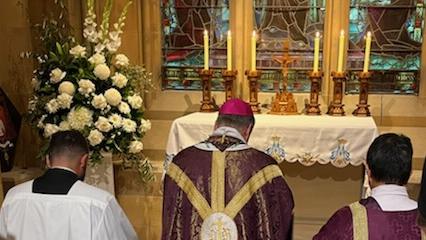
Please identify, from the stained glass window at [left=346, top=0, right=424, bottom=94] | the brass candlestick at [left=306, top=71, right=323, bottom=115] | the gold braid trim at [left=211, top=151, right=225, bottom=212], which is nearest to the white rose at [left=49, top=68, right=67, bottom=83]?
the gold braid trim at [left=211, top=151, right=225, bottom=212]

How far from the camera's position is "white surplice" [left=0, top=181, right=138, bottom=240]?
219 centimetres

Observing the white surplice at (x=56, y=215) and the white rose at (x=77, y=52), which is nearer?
the white surplice at (x=56, y=215)

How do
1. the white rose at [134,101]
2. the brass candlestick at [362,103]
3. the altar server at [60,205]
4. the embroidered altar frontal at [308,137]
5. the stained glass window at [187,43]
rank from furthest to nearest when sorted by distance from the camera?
1. the stained glass window at [187,43]
2. the brass candlestick at [362,103]
3. the embroidered altar frontal at [308,137]
4. the white rose at [134,101]
5. the altar server at [60,205]

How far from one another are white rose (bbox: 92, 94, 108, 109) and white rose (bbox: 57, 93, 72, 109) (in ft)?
0.48

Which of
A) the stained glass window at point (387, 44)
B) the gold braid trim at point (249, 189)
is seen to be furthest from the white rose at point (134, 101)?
the stained glass window at point (387, 44)

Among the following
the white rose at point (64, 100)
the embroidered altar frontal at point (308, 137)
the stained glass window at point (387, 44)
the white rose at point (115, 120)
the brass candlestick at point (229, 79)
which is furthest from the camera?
the stained glass window at point (387, 44)

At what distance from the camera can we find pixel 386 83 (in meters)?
4.52

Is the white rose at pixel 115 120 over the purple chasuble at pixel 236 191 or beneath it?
over

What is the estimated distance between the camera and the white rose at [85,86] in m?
3.17

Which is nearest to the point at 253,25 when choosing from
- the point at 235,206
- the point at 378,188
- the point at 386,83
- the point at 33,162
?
the point at 386,83

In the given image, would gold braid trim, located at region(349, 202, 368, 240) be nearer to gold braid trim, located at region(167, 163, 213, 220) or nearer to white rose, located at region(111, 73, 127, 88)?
gold braid trim, located at region(167, 163, 213, 220)

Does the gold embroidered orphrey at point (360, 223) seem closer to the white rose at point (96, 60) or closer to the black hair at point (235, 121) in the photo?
the black hair at point (235, 121)

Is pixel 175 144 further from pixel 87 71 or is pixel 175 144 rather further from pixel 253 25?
pixel 253 25

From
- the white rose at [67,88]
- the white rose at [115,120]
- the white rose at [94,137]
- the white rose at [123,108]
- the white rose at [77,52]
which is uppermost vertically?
the white rose at [77,52]
